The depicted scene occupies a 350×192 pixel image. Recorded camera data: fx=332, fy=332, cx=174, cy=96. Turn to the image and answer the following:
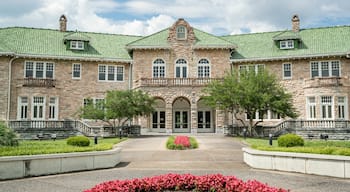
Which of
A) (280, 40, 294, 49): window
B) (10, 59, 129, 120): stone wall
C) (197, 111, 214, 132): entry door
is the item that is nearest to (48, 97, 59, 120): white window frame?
(10, 59, 129, 120): stone wall

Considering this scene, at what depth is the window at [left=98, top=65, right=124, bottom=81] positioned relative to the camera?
37250 mm

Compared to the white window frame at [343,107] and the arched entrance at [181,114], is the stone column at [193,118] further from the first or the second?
the white window frame at [343,107]

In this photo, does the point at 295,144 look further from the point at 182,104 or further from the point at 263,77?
the point at 182,104

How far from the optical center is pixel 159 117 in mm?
37750

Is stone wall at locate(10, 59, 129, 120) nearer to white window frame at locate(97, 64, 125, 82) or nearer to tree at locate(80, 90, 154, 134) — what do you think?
white window frame at locate(97, 64, 125, 82)

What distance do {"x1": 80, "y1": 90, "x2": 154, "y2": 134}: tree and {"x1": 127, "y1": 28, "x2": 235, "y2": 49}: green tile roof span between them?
795cm

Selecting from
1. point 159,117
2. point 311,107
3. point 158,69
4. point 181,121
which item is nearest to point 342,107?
point 311,107

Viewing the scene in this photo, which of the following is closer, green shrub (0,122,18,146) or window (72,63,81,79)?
green shrub (0,122,18,146)

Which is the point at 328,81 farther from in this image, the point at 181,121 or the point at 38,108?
the point at 38,108

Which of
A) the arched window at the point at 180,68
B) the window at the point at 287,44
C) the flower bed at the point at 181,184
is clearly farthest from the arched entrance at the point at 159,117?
the flower bed at the point at 181,184

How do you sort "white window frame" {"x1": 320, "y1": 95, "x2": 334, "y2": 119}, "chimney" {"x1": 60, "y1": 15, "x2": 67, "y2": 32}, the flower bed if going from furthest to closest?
"chimney" {"x1": 60, "y1": 15, "x2": 67, "y2": 32} → "white window frame" {"x1": 320, "y1": 95, "x2": 334, "y2": 119} → the flower bed

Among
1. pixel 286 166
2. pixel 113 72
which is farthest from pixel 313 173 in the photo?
pixel 113 72

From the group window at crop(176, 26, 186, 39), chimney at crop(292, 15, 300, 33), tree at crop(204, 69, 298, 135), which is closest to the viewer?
tree at crop(204, 69, 298, 135)

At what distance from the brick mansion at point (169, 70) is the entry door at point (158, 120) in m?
0.12
